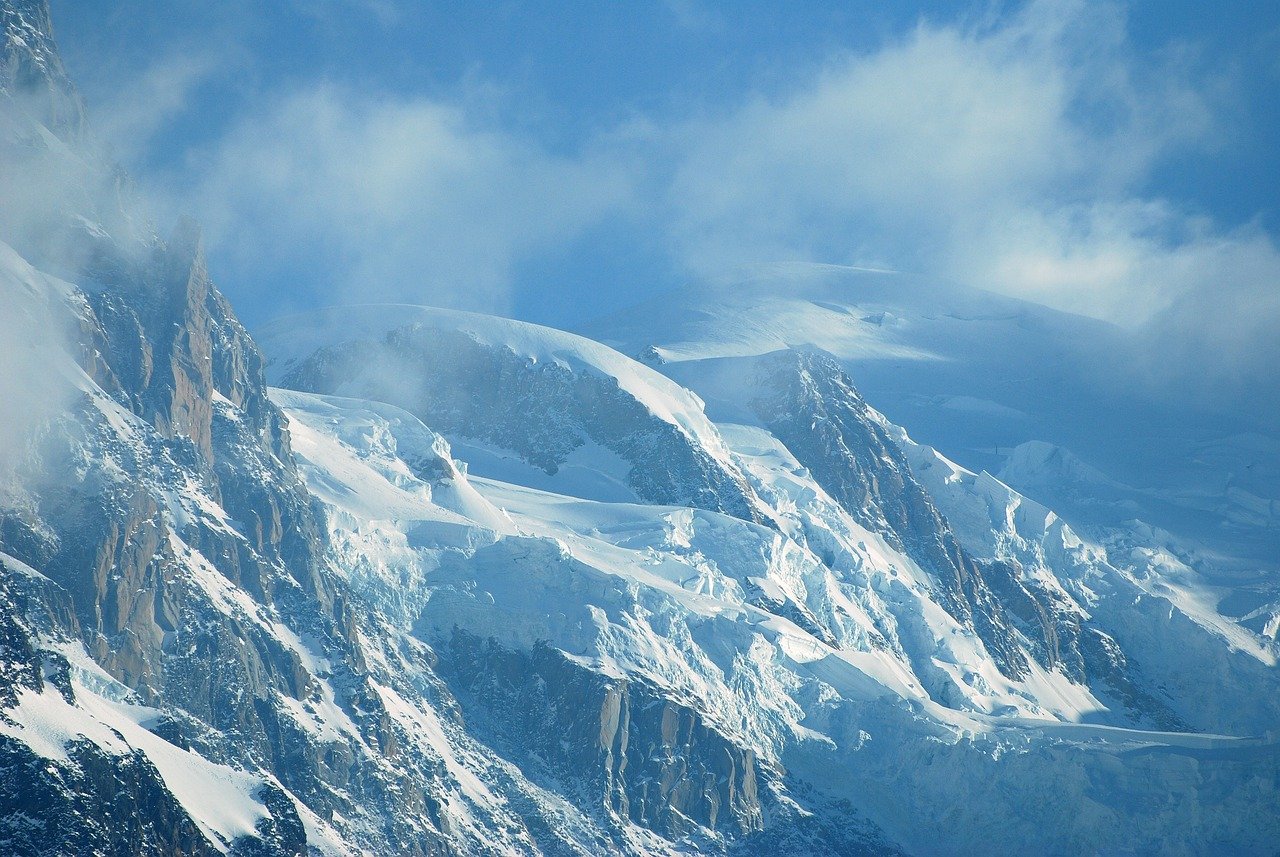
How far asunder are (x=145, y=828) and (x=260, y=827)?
1855cm

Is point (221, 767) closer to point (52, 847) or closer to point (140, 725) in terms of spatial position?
point (140, 725)

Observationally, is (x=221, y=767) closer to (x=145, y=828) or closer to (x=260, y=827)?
(x=260, y=827)

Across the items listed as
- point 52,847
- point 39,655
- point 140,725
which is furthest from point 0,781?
point 140,725

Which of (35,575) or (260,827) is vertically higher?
(35,575)

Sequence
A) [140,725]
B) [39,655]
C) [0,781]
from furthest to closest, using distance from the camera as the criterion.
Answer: [140,725], [39,655], [0,781]

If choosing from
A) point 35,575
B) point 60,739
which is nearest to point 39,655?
point 60,739

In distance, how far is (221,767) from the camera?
194 metres

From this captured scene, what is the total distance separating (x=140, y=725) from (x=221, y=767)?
9863mm

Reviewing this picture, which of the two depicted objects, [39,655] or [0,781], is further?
[39,655]

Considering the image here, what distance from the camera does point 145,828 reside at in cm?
17012

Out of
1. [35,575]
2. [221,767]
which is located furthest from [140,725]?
[35,575]

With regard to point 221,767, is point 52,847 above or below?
below

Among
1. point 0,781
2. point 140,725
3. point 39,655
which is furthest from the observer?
point 140,725

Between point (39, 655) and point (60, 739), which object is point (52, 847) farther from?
point (39, 655)
